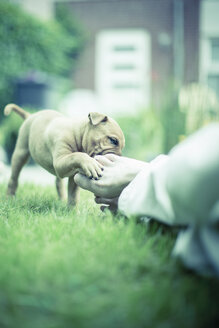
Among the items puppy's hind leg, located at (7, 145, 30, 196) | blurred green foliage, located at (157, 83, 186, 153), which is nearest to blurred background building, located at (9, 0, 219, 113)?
blurred green foliage, located at (157, 83, 186, 153)

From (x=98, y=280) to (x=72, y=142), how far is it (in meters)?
1.30

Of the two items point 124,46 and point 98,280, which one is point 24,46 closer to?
point 124,46

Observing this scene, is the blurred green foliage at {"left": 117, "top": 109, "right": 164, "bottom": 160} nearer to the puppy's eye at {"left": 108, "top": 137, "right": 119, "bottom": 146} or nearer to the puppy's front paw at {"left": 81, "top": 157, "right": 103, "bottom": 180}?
the puppy's eye at {"left": 108, "top": 137, "right": 119, "bottom": 146}

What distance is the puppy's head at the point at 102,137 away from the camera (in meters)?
2.61

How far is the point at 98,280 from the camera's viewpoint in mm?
1596

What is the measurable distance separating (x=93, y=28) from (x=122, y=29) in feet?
3.31

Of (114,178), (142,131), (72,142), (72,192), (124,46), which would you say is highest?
(124,46)

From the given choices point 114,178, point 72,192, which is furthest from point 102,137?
point 72,192

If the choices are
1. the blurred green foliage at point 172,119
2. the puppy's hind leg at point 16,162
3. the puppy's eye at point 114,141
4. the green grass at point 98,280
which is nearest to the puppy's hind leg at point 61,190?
the puppy's hind leg at point 16,162

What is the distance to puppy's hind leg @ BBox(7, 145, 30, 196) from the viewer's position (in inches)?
133

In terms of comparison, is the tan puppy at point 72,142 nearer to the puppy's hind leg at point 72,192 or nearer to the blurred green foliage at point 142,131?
the puppy's hind leg at point 72,192

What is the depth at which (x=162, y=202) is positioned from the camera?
178cm

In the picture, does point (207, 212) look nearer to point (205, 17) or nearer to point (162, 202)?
point (162, 202)

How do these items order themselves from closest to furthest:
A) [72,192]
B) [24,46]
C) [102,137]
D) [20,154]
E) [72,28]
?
[102,137]
[72,192]
[20,154]
[24,46]
[72,28]
